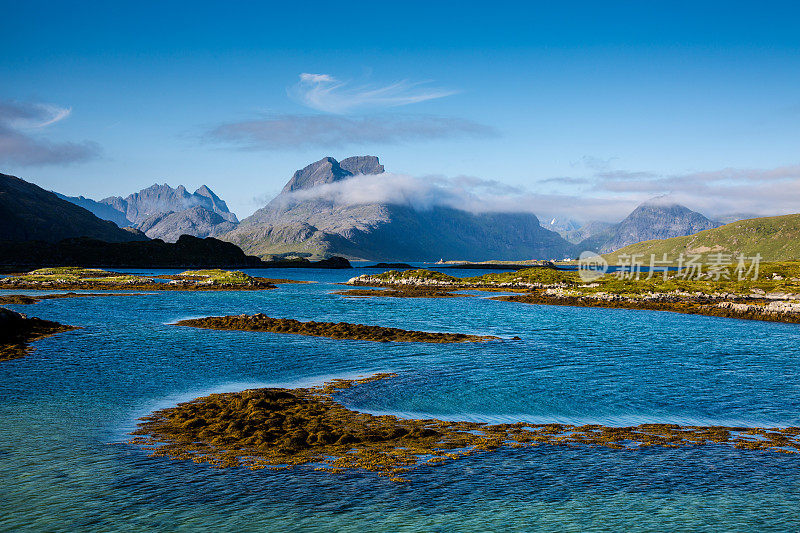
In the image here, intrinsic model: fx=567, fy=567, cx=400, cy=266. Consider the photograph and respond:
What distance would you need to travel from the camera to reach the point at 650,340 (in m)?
64.6

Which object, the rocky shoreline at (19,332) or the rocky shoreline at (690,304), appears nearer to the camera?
the rocky shoreline at (19,332)

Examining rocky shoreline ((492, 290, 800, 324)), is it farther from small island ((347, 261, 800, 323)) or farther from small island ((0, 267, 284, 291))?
small island ((0, 267, 284, 291))

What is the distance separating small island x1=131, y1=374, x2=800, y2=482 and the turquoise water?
3.56 feet

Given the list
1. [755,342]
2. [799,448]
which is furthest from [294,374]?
[755,342]

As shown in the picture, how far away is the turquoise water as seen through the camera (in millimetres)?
17844

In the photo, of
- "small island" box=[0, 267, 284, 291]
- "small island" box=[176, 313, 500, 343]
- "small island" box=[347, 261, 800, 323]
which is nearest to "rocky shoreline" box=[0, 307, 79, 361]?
"small island" box=[176, 313, 500, 343]

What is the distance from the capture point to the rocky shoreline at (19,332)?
47.5 metres

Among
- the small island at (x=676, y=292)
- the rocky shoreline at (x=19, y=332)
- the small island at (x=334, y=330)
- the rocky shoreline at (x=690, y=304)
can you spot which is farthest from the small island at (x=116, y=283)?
the rocky shoreline at (x=19, y=332)

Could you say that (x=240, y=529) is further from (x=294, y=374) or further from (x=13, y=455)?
(x=294, y=374)

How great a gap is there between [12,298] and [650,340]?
108m

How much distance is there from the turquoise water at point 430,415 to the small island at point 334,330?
341 centimetres

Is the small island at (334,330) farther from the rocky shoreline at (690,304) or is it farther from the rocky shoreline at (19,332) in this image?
the rocky shoreline at (690,304)

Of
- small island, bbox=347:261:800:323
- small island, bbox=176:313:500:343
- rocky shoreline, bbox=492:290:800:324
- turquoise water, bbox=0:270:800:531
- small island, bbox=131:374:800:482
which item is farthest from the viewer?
small island, bbox=347:261:800:323

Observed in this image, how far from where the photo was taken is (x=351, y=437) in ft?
82.7
